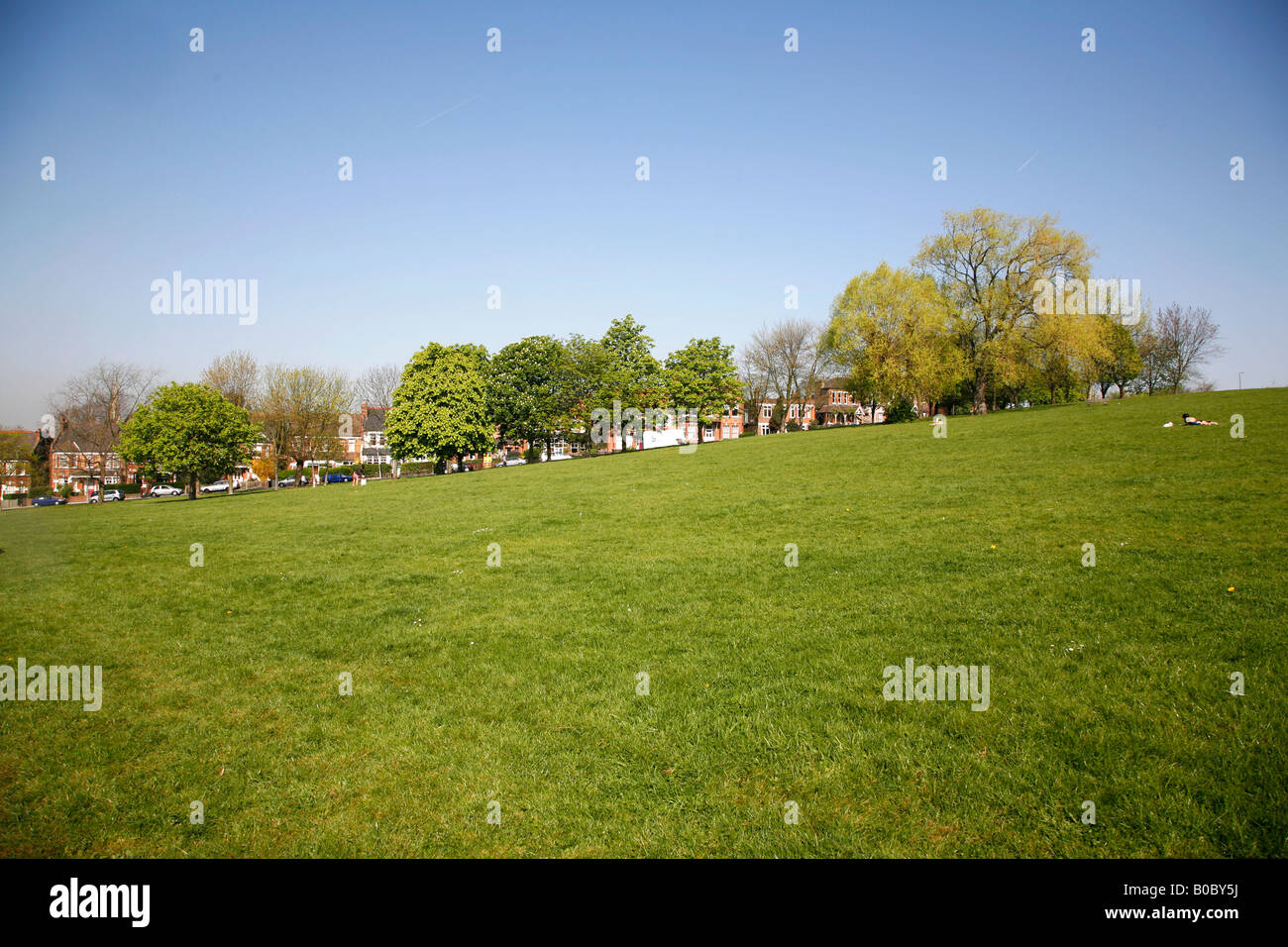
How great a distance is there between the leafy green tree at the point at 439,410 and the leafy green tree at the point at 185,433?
13721 mm

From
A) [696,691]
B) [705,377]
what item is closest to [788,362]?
[705,377]

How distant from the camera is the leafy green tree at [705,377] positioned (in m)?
77.6

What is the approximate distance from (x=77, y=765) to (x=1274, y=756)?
11.2 meters

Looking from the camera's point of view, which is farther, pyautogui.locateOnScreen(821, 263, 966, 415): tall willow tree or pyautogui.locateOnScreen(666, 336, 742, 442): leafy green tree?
pyautogui.locateOnScreen(666, 336, 742, 442): leafy green tree

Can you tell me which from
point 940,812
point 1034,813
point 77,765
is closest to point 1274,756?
point 1034,813

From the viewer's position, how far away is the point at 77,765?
19.7ft

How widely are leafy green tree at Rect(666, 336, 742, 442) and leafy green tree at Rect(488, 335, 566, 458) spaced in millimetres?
15892

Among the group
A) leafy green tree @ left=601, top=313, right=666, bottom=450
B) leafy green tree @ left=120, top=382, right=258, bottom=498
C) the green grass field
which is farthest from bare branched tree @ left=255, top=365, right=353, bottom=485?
the green grass field

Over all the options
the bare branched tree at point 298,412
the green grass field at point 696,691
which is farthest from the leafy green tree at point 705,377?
the green grass field at point 696,691

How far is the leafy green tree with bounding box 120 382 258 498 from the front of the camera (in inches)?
1884

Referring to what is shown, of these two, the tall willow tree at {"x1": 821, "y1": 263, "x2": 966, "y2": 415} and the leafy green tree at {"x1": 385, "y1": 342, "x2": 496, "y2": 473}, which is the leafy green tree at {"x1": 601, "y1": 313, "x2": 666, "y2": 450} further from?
the tall willow tree at {"x1": 821, "y1": 263, "x2": 966, "y2": 415}

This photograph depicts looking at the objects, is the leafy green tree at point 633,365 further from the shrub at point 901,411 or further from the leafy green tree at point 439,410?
the shrub at point 901,411
